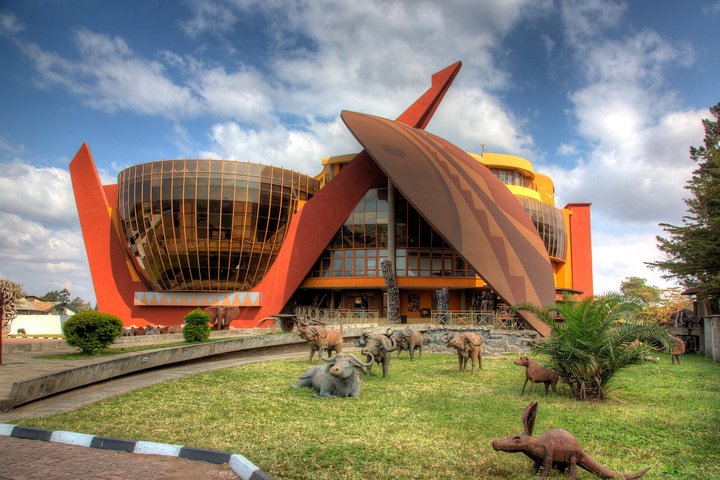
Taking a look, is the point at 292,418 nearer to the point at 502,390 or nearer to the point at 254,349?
the point at 502,390

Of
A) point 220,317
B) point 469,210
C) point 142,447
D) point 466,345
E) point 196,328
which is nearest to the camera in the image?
point 142,447

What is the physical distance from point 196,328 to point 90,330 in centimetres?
586

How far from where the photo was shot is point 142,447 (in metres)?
6.94

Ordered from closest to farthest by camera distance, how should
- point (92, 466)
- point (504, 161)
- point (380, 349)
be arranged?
point (92, 466) < point (380, 349) < point (504, 161)

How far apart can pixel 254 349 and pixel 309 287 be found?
1829 centimetres

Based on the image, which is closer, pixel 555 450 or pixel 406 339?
pixel 555 450

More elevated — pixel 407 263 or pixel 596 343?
pixel 407 263

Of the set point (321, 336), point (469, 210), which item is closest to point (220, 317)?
point (469, 210)

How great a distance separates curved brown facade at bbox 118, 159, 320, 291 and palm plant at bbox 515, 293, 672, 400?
29447 mm

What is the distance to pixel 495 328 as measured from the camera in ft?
83.1

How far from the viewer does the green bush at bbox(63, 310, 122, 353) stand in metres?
16.8

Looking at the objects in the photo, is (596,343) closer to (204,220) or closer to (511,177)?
(204,220)

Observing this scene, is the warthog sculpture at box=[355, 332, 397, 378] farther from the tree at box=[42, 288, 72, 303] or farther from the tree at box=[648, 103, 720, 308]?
the tree at box=[42, 288, 72, 303]

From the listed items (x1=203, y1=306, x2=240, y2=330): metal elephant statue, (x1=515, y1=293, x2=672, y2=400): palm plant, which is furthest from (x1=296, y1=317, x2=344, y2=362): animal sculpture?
(x1=203, y1=306, x2=240, y2=330): metal elephant statue
